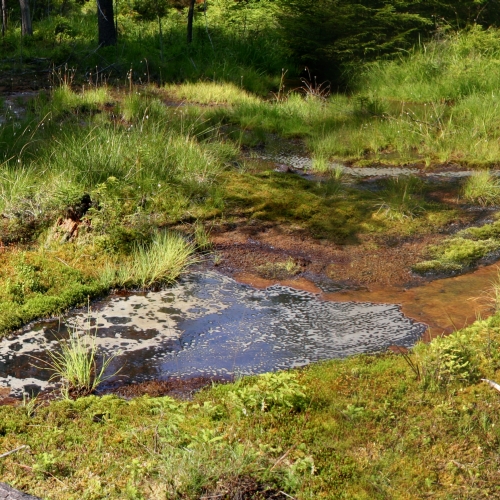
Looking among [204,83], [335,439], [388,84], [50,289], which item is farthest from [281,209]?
[388,84]

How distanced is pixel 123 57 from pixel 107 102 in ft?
14.9

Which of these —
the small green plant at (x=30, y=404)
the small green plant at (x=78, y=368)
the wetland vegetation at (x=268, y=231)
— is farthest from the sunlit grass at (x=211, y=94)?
the small green plant at (x=30, y=404)

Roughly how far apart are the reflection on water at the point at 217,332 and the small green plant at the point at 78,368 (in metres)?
0.08

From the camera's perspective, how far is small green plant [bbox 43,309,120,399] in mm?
4371

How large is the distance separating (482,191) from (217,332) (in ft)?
15.1

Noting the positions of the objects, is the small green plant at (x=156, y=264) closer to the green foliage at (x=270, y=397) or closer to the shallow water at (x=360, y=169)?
the green foliage at (x=270, y=397)

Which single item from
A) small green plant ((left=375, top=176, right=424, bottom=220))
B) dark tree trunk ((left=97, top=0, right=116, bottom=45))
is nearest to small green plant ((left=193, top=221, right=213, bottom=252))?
small green plant ((left=375, top=176, right=424, bottom=220))

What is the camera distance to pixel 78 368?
4.37 m

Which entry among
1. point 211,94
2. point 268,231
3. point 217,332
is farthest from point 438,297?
point 211,94

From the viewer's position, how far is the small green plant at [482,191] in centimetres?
861

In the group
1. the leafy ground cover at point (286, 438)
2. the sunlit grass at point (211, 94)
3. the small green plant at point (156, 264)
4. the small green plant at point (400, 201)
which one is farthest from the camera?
the sunlit grass at point (211, 94)

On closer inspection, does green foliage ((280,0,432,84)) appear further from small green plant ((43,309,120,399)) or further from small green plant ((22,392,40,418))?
small green plant ((22,392,40,418))

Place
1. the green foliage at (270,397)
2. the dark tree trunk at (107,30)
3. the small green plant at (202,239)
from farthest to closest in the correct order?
the dark tree trunk at (107,30) < the small green plant at (202,239) < the green foliage at (270,397)

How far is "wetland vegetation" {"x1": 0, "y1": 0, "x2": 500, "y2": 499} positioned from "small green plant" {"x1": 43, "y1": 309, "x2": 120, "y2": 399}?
0.53ft
